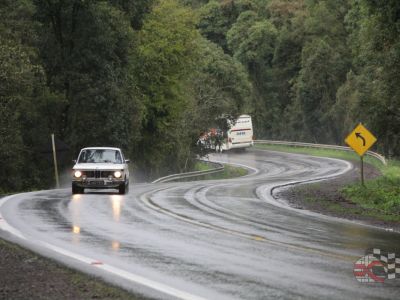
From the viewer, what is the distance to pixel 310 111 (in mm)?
85688

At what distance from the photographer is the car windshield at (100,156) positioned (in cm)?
2489

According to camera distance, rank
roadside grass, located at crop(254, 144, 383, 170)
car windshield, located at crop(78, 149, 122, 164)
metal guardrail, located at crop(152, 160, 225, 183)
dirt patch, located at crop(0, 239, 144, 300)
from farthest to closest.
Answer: roadside grass, located at crop(254, 144, 383, 170) → metal guardrail, located at crop(152, 160, 225, 183) → car windshield, located at crop(78, 149, 122, 164) → dirt patch, located at crop(0, 239, 144, 300)

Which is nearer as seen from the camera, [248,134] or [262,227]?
[262,227]

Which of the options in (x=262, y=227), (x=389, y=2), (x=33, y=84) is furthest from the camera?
(x=33, y=84)

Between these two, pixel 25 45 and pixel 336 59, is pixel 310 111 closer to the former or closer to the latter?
pixel 336 59

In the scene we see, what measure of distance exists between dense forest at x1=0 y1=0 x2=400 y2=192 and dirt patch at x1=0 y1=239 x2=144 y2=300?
519 inches

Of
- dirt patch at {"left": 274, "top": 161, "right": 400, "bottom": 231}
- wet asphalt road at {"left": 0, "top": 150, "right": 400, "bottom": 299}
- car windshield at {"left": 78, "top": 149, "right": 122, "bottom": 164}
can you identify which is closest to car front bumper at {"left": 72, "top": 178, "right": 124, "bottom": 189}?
car windshield at {"left": 78, "top": 149, "right": 122, "bottom": 164}

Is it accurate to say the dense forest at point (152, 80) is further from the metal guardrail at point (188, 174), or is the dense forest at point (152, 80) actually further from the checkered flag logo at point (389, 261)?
the checkered flag logo at point (389, 261)

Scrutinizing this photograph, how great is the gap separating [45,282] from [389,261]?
4809 mm

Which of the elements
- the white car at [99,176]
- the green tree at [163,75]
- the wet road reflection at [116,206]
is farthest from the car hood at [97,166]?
the green tree at [163,75]

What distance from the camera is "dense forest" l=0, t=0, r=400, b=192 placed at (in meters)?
36.2

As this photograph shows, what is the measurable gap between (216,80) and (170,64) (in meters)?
18.2

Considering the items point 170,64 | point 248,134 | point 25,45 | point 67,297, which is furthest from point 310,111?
point 67,297

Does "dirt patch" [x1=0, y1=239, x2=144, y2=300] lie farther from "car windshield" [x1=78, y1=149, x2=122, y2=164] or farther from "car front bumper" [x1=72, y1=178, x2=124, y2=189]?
"car windshield" [x1=78, y1=149, x2=122, y2=164]
